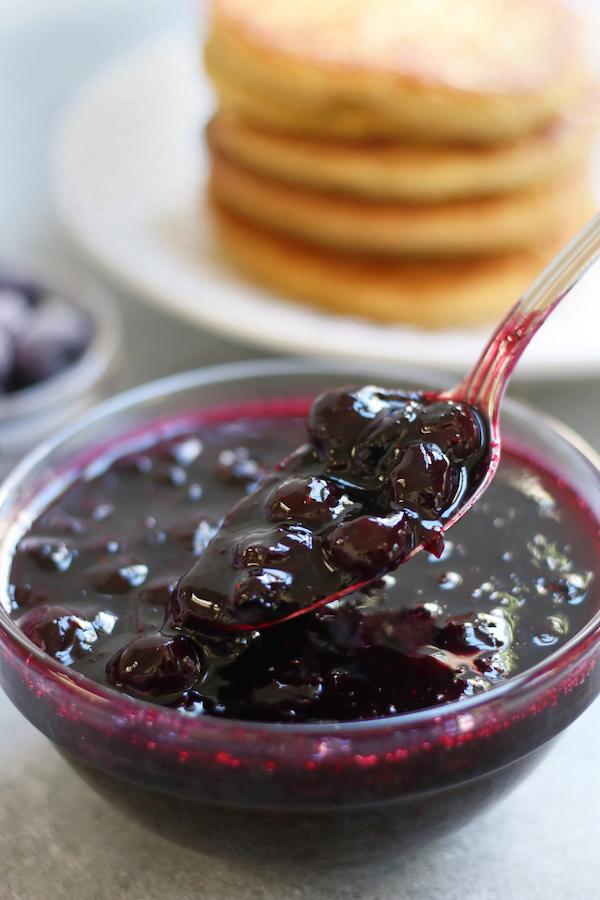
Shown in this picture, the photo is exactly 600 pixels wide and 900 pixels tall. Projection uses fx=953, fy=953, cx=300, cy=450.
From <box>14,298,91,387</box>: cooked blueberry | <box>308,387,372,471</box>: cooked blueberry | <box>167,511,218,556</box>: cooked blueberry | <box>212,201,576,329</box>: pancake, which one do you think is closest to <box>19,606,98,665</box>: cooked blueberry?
<box>167,511,218,556</box>: cooked blueberry

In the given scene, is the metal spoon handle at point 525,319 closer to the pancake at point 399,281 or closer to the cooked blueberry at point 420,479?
the cooked blueberry at point 420,479

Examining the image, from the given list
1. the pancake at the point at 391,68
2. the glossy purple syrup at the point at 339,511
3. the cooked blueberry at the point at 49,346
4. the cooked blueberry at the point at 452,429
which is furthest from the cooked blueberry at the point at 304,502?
the pancake at the point at 391,68

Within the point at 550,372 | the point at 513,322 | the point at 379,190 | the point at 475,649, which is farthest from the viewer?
the point at 379,190

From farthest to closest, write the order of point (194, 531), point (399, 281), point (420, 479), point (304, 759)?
point (399, 281) → point (194, 531) → point (420, 479) → point (304, 759)

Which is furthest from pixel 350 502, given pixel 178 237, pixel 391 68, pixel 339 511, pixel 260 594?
pixel 178 237

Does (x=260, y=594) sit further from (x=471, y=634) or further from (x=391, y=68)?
(x=391, y=68)

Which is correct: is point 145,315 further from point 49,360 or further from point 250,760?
point 250,760

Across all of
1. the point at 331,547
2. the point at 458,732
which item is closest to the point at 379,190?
the point at 331,547
